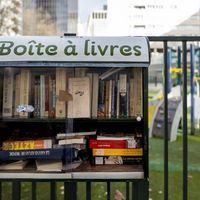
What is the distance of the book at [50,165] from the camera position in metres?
1.66

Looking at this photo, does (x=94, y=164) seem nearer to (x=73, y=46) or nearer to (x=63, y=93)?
(x=63, y=93)


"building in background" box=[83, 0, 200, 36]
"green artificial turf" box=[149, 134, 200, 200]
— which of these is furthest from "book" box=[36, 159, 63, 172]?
"building in background" box=[83, 0, 200, 36]

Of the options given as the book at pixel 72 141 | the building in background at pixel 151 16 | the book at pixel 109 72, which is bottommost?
the book at pixel 72 141

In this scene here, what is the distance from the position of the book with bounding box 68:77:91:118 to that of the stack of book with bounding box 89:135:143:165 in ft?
0.46

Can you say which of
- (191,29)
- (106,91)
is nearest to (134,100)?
(106,91)

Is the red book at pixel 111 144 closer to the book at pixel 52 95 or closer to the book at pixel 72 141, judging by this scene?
the book at pixel 72 141

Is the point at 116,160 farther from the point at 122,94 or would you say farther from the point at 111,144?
the point at 122,94

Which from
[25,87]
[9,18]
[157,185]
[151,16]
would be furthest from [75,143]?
[9,18]

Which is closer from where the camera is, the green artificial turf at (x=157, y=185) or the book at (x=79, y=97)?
the book at (x=79, y=97)

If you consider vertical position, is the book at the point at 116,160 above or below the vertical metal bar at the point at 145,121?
below

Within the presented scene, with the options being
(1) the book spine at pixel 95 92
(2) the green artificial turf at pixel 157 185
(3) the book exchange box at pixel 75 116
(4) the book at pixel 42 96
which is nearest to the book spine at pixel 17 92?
(3) the book exchange box at pixel 75 116

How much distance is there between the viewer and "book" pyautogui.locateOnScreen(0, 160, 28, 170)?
1.70 m

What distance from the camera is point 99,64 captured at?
1.57 metres

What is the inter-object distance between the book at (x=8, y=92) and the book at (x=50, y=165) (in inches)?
10.4
